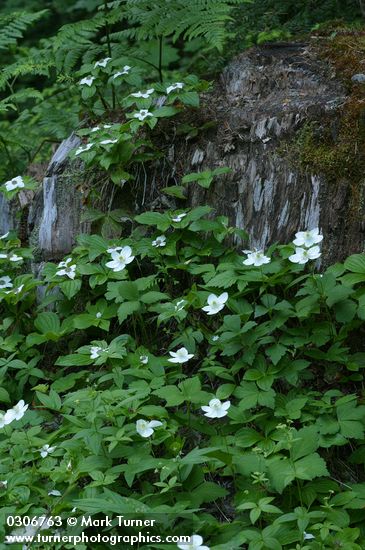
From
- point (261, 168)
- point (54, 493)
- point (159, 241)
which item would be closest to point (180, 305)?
point (159, 241)


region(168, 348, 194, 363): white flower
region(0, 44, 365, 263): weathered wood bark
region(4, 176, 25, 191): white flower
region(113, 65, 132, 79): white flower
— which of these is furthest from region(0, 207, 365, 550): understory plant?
region(113, 65, 132, 79): white flower

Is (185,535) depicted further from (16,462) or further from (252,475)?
(16,462)

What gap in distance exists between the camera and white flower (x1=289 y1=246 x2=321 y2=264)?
3465 mm

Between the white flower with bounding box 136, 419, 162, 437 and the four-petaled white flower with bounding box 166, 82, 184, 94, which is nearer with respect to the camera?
the white flower with bounding box 136, 419, 162, 437

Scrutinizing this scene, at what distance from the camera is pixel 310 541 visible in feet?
9.06

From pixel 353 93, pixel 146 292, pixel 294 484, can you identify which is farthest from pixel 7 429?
pixel 353 93

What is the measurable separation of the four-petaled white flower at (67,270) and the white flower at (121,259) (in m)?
0.21

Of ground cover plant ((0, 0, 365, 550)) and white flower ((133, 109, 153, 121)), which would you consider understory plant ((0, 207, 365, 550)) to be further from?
white flower ((133, 109, 153, 121))

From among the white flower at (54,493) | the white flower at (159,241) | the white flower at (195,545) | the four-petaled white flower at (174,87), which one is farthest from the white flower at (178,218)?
the white flower at (195,545)

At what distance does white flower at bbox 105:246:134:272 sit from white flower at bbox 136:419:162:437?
3.24ft

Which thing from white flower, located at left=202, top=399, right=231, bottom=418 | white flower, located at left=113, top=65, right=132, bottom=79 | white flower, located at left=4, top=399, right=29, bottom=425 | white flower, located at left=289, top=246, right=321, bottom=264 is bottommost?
white flower, located at left=4, top=399, right=29, bottom=425

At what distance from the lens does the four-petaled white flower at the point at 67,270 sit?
13.1 feet

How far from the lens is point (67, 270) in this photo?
400 cm

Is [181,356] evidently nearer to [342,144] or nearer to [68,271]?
[68,271]
